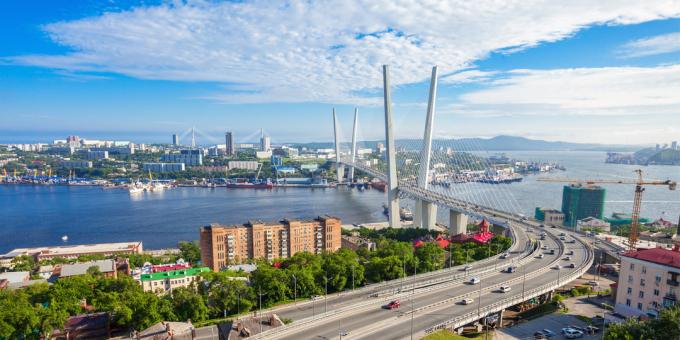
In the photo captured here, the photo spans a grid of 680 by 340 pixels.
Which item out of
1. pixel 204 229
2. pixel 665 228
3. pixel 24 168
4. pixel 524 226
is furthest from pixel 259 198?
pixel 24 168

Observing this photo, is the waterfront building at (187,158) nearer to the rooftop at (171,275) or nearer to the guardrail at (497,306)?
the rooftop at (171,275)

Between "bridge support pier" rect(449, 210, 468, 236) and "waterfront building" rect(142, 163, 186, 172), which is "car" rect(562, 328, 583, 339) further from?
"waterfront building" rect(142, 163, 186, 172)

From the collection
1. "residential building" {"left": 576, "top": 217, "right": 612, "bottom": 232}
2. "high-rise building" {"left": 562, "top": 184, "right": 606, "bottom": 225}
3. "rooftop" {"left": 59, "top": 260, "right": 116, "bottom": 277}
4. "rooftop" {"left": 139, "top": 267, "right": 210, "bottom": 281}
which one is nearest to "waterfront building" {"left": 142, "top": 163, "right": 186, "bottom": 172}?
"rooftop" {"left": 59, "top": 260, "right": 116, "bottom": 277}

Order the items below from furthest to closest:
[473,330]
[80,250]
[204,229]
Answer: [80,250] → [204,229] → [473,330]

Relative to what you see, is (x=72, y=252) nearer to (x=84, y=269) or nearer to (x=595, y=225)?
(x=84, y=269)

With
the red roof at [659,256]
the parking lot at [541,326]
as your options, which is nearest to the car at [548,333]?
the parking lot at [541,326]

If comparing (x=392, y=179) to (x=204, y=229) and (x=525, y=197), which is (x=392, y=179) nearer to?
(x=204, y=229)
